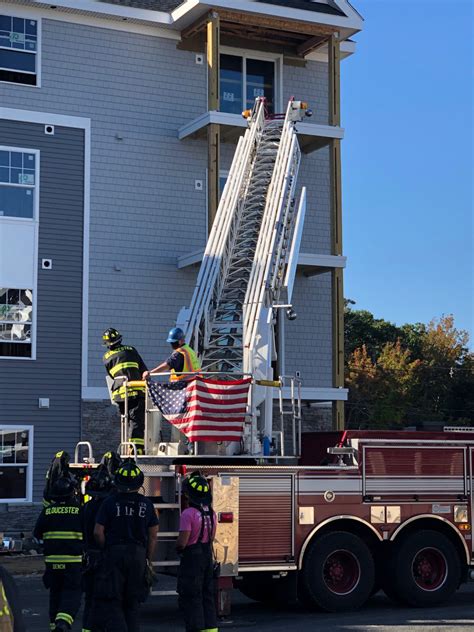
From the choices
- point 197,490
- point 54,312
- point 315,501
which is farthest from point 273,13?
point 197,490

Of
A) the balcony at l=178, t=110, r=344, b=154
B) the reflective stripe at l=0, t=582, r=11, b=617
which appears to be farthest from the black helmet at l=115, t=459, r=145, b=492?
the balcony at l=178, t=110, r=344, b=154

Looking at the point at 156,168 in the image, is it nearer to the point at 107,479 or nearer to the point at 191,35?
the point at 191,35

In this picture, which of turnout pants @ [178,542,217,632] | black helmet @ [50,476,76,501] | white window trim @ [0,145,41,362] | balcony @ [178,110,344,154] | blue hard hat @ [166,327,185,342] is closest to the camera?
turnout pants @ [178,542,217,632]

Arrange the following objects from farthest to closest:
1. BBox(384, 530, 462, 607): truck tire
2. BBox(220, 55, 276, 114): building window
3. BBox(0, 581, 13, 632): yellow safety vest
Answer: BBox(220, 55, 276, 114): building window → BBox(384, 530, 462, 607): truck tire → BBox(0, 581, 13, 632): yellow safety vest

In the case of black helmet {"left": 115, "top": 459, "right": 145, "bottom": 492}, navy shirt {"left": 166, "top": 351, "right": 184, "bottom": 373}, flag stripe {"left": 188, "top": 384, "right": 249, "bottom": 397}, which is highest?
navy shirt {"left": 166, "top": 351, "right": 184, "bottom": 373}

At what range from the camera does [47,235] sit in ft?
69.4

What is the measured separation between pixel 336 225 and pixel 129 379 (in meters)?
11.2

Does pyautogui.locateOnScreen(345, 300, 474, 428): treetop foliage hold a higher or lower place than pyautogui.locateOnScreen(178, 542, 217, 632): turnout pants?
higher

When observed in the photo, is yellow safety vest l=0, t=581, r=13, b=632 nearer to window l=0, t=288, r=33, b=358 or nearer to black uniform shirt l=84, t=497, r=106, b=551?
black uniform shirt l=84, t=497, r=106, b=551

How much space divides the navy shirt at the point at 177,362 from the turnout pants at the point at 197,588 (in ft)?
10.8

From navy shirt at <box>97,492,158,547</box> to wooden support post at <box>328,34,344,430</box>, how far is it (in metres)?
14.3

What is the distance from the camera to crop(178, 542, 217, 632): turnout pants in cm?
923

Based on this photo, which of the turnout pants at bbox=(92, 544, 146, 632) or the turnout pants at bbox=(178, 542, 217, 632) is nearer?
the turnout pants at bbox=(92, 544, 146, 632)

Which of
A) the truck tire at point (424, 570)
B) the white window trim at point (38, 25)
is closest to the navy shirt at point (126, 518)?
the truck tire at point (424, 570)
